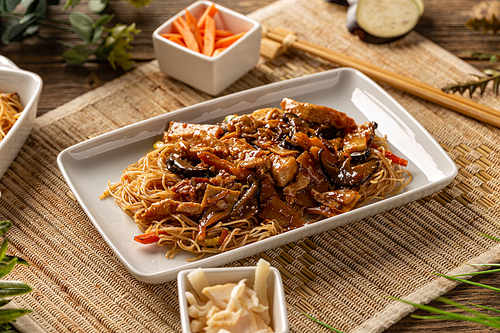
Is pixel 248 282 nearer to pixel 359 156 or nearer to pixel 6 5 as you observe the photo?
pixel 359 156

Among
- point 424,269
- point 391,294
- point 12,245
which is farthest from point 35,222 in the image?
point 424,269

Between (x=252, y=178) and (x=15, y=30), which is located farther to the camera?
(x=15, y=30)

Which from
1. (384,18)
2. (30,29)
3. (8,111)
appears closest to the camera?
(8,111)

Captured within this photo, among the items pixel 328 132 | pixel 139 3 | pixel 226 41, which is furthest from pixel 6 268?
pixel 139 3

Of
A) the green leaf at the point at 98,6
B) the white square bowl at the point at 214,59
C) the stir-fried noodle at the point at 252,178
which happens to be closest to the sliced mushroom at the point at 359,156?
the stir-fried noodle at the point at 252,178

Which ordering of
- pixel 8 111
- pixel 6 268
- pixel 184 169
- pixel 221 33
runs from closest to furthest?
pixel 6 268, pixel 184 169, pixel 8 111, pixel 221 33

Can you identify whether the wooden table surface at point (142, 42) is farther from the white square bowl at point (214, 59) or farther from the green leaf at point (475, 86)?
the white square bowl at point (214, 59)

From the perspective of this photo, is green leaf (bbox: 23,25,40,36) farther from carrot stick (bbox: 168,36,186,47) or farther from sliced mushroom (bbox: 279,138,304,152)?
sliced mushroom (bbox: 279,138,304,152)
